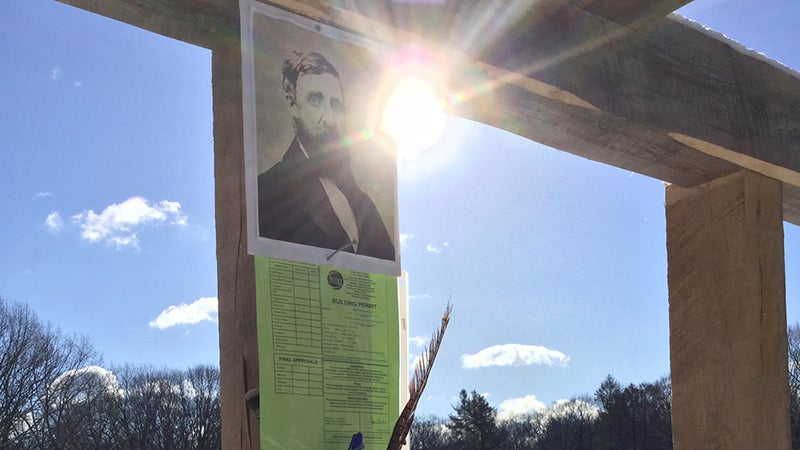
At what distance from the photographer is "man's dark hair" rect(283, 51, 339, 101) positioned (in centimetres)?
120

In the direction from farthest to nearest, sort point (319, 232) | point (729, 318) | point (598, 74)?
point (729, 318)
point (598, 74)
point (319, 232)

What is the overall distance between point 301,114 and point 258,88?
0.09 metres

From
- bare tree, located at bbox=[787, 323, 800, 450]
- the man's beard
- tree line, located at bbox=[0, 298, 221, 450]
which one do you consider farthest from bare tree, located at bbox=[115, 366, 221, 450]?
the man's beard

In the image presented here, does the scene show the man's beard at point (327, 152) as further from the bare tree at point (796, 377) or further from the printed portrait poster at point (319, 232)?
the bare tree at point (796, 377)

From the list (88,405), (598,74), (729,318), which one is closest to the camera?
(598,74)

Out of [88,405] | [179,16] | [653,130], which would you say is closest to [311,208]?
[179,16]

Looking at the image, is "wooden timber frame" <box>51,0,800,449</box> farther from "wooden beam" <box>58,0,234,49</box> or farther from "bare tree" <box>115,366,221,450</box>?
"bare tree" <box>115,366,221,450</box>

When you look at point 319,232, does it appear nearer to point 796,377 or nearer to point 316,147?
point 316,147

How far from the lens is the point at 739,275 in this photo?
180 centimetres

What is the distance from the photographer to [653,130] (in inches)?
63.4

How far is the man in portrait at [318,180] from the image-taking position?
A: 115 centimetres

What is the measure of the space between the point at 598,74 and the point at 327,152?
642 millimetres

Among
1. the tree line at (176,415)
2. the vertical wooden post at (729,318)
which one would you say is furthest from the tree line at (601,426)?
the vertical wooden post at (729,318)

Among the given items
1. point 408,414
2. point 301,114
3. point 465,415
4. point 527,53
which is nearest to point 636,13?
point 527,53
